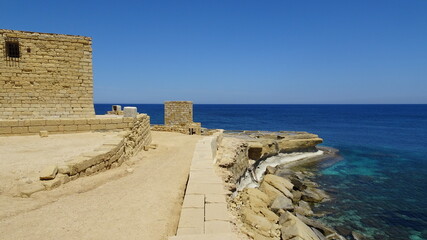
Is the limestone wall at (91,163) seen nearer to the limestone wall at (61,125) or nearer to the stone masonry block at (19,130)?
the limestone wall at (61,125)

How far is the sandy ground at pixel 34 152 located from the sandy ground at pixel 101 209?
871 mm

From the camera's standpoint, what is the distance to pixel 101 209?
5559 millimetres

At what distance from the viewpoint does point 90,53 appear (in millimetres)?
13469

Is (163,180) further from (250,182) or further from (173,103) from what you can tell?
(173,103)

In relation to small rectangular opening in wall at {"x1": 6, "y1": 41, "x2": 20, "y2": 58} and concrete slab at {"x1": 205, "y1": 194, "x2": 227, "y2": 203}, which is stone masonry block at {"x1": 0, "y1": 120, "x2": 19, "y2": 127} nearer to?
small rectangular opening in wall at {"x1": 6, "y1": 41, "x2": 20, "y2": 58}

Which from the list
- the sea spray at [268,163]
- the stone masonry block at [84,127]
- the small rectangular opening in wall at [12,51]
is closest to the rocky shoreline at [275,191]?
the sea spray at [268,163]

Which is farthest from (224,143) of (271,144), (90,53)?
(271,144)

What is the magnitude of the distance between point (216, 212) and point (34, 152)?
22.6 feet

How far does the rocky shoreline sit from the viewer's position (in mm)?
8477

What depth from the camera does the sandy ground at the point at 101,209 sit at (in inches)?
180

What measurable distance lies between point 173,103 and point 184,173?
48.3 ft

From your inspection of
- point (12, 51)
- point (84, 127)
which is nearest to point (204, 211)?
point (84, 127)

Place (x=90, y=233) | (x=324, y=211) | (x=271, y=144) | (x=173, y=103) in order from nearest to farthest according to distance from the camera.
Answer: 1. (x=90, y=233)
2. (x=324, y=211)
3. (x=173, y=103)
4. (x=271, y=144)

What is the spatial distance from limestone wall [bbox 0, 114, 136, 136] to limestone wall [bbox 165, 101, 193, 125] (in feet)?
34.5
